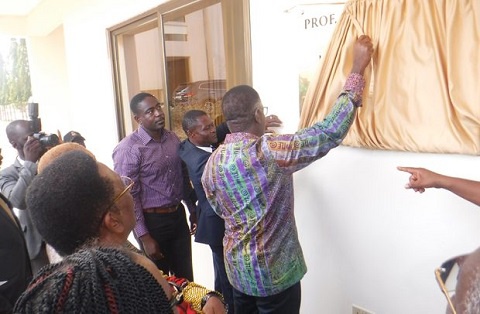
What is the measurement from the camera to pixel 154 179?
2193mm

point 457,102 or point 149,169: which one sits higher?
point 457,102

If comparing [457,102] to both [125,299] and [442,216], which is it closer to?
[442,216]

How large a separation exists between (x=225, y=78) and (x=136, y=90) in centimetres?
159

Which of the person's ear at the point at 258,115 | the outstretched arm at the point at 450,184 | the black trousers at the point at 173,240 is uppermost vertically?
the person's ear at the point at 258,115

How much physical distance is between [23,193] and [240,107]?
1.22 meters

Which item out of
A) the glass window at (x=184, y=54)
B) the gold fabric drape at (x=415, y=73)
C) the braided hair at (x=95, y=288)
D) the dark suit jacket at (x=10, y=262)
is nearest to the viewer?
the braided hair at (x=95, y=288)

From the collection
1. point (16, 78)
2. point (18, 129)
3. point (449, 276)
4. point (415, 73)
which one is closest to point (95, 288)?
point (449, 276)

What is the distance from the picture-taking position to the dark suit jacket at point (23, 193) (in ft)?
6.26

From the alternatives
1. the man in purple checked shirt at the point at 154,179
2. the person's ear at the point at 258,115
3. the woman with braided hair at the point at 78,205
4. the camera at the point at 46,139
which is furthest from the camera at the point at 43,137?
the woman with braided hair at the point at 78,205

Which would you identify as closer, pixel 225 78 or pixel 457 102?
pixel 457 102

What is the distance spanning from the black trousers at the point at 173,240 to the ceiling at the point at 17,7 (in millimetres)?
A: 4747

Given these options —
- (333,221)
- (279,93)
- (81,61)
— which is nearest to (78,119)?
(81,61)

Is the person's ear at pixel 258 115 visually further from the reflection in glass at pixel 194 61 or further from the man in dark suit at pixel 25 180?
the man in dark suit at pixel 25 180

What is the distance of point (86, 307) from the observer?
0.64 metres
